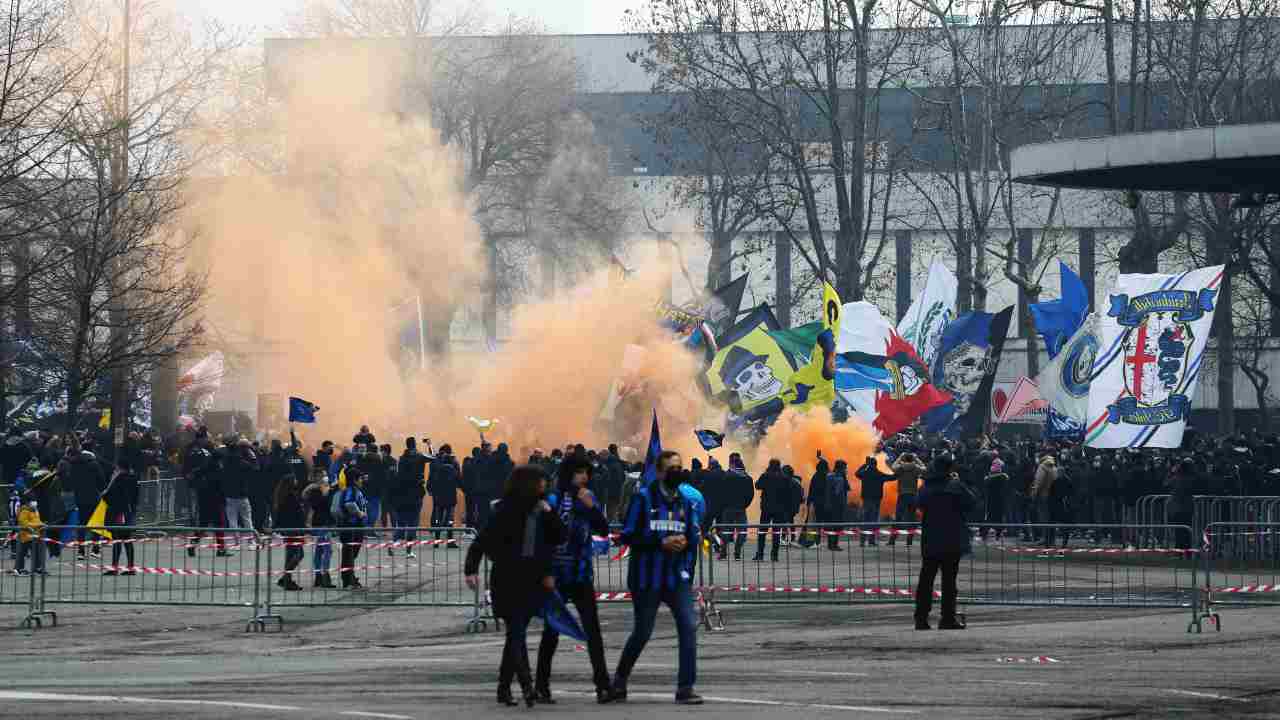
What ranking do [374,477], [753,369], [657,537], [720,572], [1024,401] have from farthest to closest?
[1024,401], [753,369], [374,477], [720,572], [657,537]

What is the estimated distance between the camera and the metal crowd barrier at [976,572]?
18.8 metres

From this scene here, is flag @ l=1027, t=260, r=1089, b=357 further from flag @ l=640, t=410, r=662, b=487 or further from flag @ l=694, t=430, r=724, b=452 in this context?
flag @ l=640, t=410, r=662, b=487

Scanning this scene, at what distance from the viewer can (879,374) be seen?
1320 inches

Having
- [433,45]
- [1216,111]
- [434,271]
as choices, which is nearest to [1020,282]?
[1216,111]

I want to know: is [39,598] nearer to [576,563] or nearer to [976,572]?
[576,563]

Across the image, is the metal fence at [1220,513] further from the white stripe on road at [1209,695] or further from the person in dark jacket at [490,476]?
the white stripe on road at [1209,695]

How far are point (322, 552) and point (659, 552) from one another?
348 inches

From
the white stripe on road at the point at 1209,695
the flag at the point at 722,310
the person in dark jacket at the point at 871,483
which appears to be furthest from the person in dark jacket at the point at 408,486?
the white stripe on road at the point at 1209,695

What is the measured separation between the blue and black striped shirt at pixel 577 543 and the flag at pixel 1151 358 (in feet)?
49.4

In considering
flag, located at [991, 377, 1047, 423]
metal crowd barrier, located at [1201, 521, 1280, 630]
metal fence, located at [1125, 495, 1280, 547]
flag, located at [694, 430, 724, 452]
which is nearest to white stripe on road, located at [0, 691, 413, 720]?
metal crowd barrier, located at [1201, 521, 1280, 630]

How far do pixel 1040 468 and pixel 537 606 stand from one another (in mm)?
17550

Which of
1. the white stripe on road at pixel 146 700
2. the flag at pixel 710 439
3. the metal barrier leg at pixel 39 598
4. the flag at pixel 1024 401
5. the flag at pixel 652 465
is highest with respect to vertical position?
the flag at pixel 1024 401

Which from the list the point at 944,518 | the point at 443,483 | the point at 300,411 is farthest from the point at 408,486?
the point at 944,518

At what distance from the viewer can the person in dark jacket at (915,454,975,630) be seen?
15.8 meters
